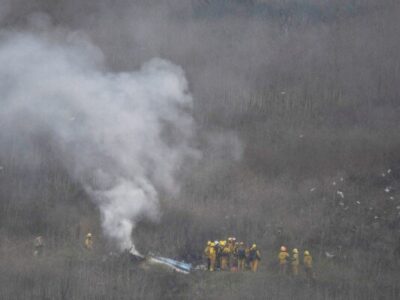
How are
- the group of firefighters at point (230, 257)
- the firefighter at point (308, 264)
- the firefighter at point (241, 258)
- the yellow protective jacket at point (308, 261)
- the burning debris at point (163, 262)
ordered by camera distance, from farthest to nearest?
1. the firefighter at point (241, 258)
2. the group of firefighters at point (230, 257)
3. the yellow protective jacket at point (308, 261)
4. the firefighter at point (308, 264)
5. the burning debris at point (163, 262)

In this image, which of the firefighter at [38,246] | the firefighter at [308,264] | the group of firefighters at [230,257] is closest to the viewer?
the firefighter at [308,264]

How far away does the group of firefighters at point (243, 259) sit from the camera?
84.2ft

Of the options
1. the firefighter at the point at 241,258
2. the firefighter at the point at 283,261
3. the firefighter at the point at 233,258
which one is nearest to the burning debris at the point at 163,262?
the firefighter at the point at 233,258

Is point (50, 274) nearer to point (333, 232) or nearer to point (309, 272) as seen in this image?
point (309, 272)

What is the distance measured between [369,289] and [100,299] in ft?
30.4

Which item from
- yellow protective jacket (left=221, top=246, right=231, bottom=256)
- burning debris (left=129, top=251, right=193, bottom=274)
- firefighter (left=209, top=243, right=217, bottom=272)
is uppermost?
yellow protective jacket (left=221, top=246, right=231, bottom=256)

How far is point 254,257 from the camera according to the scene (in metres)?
25.8

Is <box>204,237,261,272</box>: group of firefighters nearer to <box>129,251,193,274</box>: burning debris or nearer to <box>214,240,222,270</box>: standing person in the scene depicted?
<box>214,240,222,270</box>: standing person

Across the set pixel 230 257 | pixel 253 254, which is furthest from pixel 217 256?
pixel 253 254

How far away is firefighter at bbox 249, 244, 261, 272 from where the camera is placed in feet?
84.4

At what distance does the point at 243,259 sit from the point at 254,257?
0.42 meters

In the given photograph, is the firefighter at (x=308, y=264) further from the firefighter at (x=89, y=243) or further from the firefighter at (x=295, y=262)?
the firefighter at (x=89, y=243)

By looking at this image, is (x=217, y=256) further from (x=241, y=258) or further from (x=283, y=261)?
(x=283, y=261)

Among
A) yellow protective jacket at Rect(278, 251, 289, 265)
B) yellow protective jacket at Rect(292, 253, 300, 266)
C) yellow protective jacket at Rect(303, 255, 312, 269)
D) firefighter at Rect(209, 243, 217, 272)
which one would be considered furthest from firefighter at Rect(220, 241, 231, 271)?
yellow protective jacket at Rect(303, 255, 312, 269)
